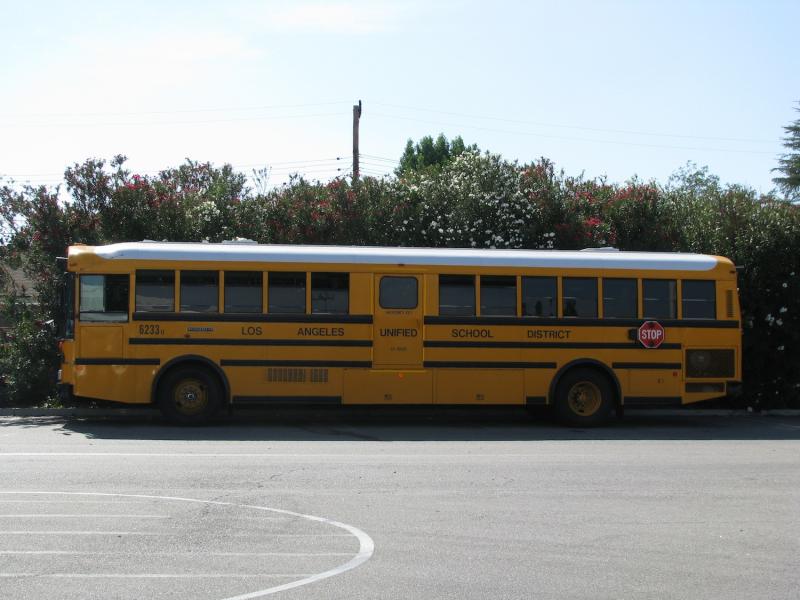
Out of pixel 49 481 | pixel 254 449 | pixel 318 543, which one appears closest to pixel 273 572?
pixel 318 543

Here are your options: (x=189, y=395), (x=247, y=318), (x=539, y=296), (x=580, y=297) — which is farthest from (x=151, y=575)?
(x=580, y=297)

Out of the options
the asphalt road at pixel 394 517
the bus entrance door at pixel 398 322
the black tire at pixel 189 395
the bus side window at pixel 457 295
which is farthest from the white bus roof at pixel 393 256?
the asphalt road at pixel 394 517

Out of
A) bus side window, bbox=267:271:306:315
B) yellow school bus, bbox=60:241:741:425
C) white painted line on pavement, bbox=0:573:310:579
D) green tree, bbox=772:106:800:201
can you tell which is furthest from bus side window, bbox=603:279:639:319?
green tree, bbox=772:106:800:201

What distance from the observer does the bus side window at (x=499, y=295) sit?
587 inches

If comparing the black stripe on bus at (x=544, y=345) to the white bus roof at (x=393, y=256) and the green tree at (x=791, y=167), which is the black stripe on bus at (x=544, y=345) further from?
the green tree at (x=791, y=167)

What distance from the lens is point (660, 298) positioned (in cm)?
1522

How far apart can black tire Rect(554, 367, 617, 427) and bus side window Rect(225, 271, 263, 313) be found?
17.1ft

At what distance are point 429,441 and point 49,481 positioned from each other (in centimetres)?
569

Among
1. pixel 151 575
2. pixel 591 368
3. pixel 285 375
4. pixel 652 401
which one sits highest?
pixel 591 368

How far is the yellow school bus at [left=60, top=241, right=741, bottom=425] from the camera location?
1441cm

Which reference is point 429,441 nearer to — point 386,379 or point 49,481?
point 386,379

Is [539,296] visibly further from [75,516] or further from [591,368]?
[75,516]

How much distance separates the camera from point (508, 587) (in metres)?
5.90

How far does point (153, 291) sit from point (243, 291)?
1.42 metres
